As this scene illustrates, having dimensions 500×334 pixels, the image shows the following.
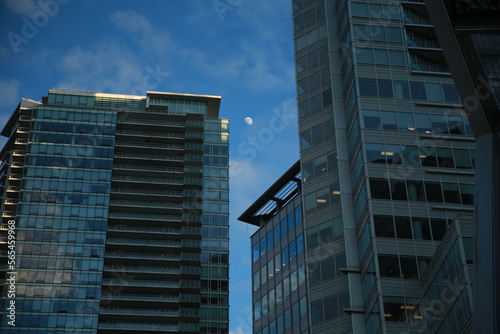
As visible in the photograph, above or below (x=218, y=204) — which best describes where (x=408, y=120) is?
below

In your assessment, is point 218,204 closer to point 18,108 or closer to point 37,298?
point 37,298

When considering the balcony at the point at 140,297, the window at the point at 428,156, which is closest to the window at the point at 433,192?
the window at the point at 428,156

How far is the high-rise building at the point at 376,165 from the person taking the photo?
48219mm

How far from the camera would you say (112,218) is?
121188mm

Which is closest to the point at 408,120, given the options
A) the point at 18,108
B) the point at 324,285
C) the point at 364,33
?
the point at 364,33

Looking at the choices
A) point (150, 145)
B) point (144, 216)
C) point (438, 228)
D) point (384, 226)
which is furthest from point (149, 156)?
point (438, 228)

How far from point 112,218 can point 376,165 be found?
7757cm

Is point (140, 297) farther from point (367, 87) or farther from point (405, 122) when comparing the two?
point (405, 122)

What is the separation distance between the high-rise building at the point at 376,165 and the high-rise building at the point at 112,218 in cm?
5346

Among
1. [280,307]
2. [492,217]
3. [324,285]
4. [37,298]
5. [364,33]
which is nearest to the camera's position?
[492,217]

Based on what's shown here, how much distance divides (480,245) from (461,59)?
15.7ft

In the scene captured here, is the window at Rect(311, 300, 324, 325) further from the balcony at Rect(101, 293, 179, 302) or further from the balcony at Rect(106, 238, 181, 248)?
the balcony at Rect(106, 238, 181, 248)

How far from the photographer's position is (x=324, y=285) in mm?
54656

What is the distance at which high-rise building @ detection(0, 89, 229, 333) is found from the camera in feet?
372
